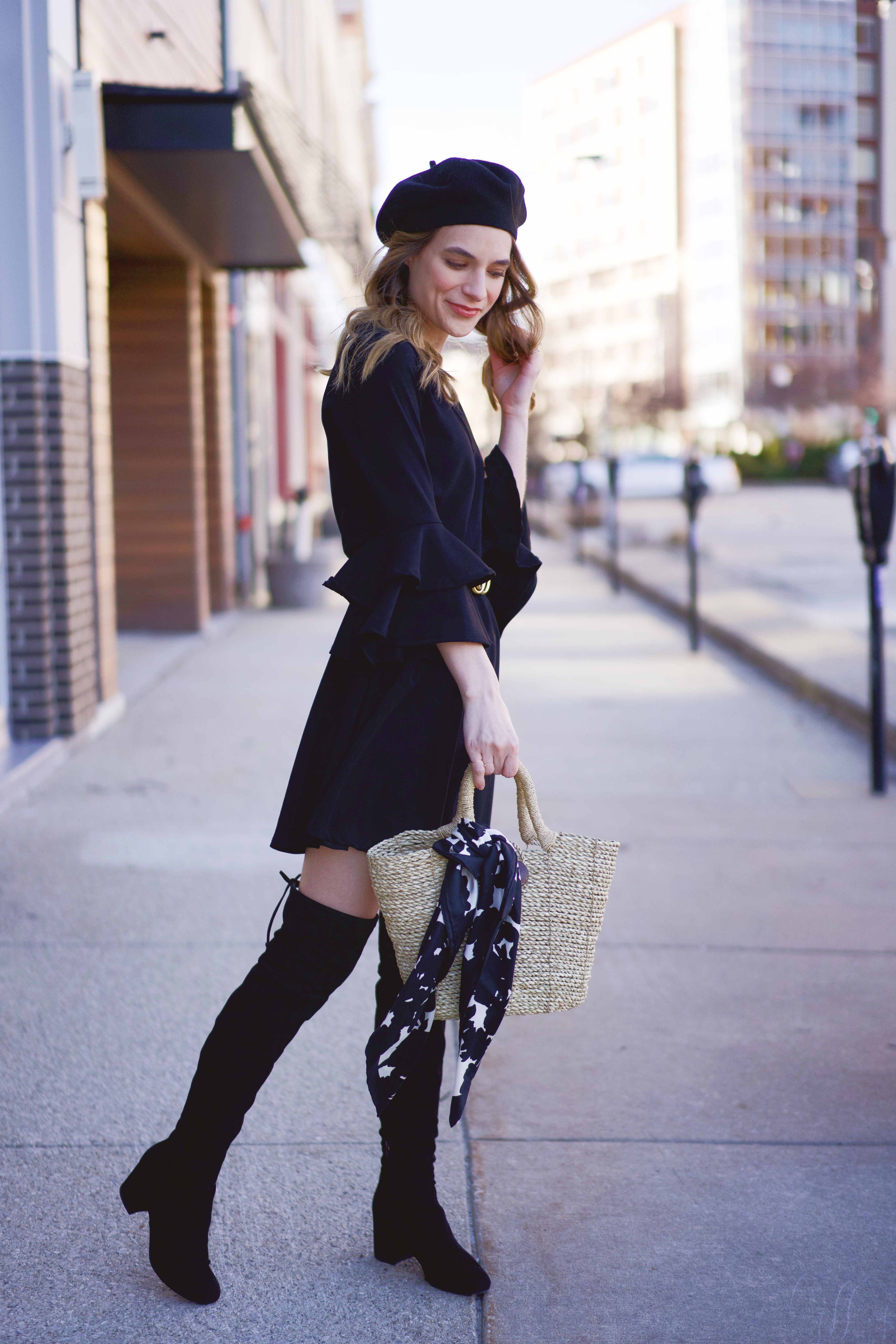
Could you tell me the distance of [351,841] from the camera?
2.09 meters

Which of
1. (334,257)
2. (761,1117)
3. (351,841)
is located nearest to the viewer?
(351,841)

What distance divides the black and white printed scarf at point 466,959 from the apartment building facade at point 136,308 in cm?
102

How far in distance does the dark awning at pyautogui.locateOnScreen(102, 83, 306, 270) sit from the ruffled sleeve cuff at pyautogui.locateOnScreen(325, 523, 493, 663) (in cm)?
560

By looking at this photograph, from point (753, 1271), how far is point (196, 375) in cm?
921

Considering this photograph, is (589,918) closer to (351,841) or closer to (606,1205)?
(351,841)

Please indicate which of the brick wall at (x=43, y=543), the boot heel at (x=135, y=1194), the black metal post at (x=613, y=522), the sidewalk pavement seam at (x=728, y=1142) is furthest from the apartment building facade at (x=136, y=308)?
the black metal post at (x=613, y=522)

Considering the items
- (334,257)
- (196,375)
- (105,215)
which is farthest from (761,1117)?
(334,257)

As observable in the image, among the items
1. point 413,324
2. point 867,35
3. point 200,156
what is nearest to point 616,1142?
point 413,324

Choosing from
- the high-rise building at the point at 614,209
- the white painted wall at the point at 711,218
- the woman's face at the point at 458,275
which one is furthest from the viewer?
the high-rise building at the point at 614,209

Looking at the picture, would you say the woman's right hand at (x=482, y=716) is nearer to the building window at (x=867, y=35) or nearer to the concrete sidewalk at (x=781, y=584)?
the concrete sidewalk at (x=781, y=584)

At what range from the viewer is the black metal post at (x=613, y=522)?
14.5m

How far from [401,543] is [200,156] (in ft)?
19.6

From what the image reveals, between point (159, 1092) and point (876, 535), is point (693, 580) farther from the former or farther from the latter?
point (159, 1092)

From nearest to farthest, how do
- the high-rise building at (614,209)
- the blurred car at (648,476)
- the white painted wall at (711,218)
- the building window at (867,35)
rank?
the building window at (867,35) → the blurred car at (648,476) → the white painted wall at (711,218) → the high-rise building at (614,209)
